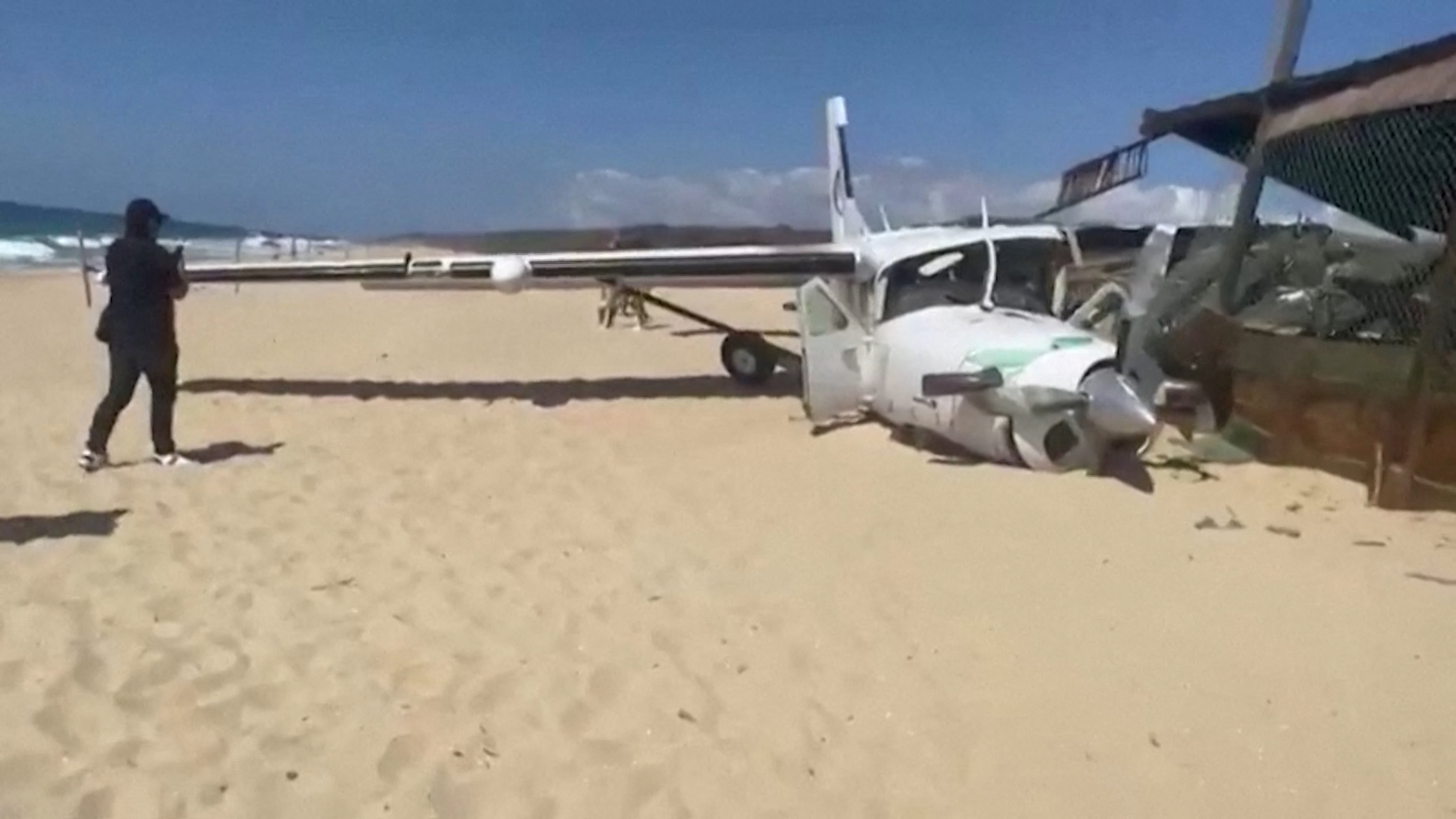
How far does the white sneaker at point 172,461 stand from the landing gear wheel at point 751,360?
7222 mm

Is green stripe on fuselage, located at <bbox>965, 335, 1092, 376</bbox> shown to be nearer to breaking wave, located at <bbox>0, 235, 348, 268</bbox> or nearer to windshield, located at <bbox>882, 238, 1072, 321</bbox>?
windshield, located at <bbox>882, 238, 1072, 321</bbox>

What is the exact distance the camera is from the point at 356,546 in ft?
21.6

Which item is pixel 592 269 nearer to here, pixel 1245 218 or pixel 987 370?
pixel 987 370

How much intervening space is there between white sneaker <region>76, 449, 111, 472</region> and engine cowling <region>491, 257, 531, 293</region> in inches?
192

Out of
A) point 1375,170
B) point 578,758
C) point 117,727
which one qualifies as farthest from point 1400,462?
point 117,727

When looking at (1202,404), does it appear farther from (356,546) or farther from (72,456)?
(72,456)

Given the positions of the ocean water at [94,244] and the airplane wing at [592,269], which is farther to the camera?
the ocean water at [94,244]

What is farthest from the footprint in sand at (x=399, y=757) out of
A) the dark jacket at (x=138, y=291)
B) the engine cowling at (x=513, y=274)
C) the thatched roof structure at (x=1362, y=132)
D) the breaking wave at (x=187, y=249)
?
the breaking wave at (x=187, y=249)

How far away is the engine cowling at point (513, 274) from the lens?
12484 millimetres

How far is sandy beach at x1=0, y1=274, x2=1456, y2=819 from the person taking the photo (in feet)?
12.7

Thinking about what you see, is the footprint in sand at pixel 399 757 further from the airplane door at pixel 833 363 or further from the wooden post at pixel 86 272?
the wooden post at pixel 86 272

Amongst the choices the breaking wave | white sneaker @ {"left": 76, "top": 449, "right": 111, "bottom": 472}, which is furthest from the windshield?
the breaking wave

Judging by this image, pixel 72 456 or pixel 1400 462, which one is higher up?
pixel 1400 462

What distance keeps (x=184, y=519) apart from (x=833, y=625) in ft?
14.7
